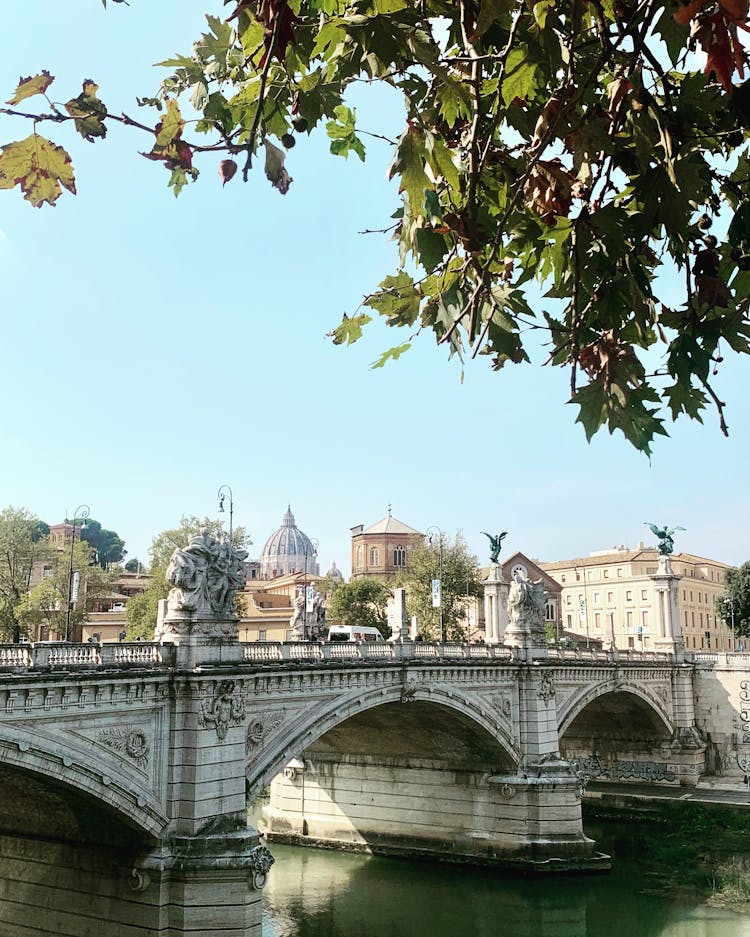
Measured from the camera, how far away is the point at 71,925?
71.4 ft

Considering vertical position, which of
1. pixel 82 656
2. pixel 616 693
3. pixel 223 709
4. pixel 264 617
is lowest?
pixel 616 693

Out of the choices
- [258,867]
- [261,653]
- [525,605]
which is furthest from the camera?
[525,605]

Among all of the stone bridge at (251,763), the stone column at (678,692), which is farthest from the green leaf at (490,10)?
the stone column at (678,692)

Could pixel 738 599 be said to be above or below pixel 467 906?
above

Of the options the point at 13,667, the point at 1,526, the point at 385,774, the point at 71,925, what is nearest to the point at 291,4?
the point at 13,667

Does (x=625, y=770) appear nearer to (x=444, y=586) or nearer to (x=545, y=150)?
(x=444, y=586)

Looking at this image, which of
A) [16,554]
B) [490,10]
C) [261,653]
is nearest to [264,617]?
[16,554]

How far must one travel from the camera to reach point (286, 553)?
152 meters

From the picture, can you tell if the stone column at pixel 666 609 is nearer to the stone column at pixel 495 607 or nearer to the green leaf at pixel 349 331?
the stone column at pixel 495 607

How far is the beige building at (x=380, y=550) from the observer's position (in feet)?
335

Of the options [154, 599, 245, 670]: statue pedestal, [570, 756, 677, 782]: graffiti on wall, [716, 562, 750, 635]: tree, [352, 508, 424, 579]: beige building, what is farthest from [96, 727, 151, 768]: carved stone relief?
[352, 508, 424, 579]: beige building

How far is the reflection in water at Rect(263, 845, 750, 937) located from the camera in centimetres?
2762

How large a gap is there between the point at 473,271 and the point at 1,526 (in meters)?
54.3

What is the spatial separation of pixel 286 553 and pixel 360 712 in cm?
12075
